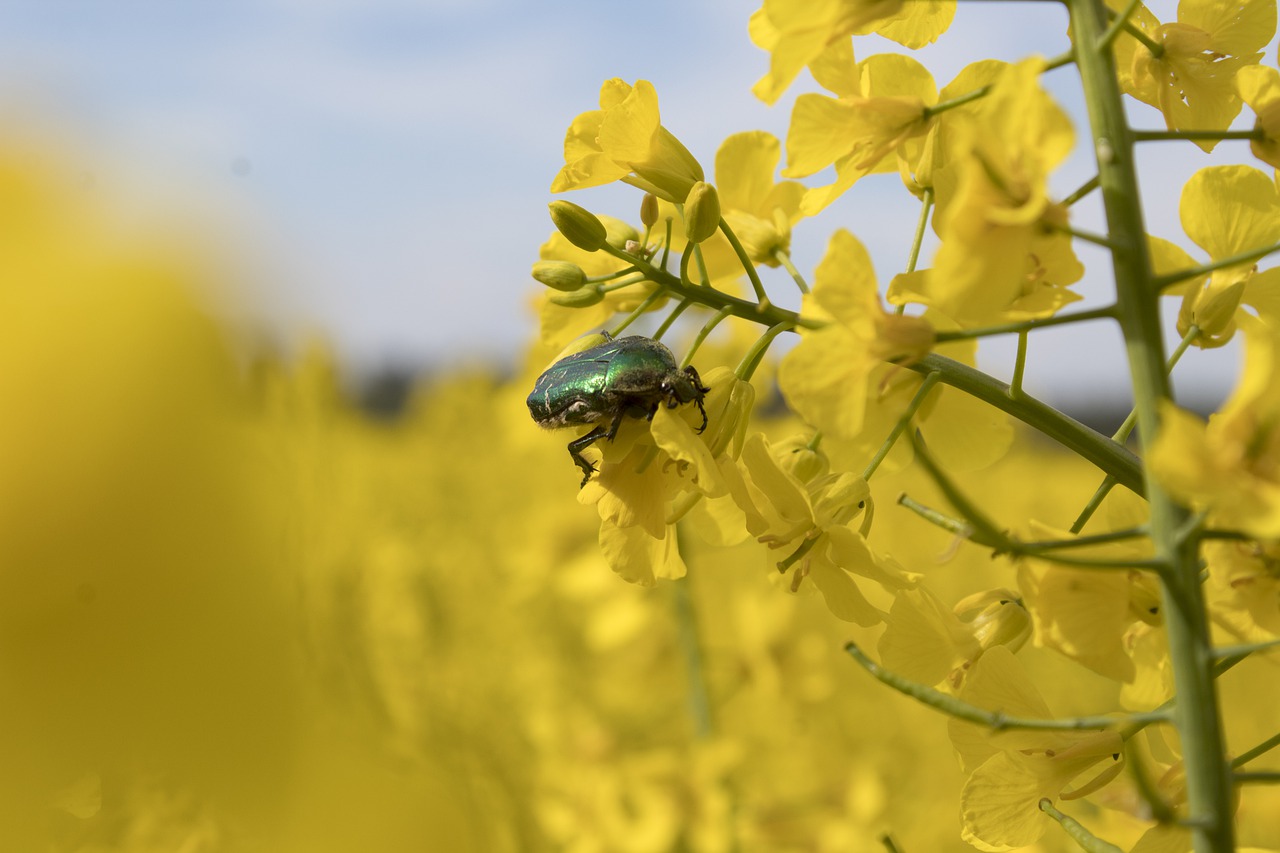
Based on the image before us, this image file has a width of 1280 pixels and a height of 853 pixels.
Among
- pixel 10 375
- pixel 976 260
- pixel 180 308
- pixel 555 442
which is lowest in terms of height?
pixel 976 260

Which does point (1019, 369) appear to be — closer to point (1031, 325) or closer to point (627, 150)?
point (1031, 325)

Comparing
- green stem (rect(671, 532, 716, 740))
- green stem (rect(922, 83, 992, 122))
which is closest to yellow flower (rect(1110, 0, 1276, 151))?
green stem (rect(922, 83, 992, 122))

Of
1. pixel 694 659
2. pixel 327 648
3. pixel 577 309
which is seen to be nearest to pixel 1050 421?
pixel 577 309

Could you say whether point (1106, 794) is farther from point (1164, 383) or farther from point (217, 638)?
point (217, 638)

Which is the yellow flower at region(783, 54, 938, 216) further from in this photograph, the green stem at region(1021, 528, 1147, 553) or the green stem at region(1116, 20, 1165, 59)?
the green stem at region(1021, 528, 1147, 553)

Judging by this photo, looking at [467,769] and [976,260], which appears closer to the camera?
[976,260]

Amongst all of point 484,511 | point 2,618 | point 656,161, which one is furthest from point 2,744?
point 484,511
